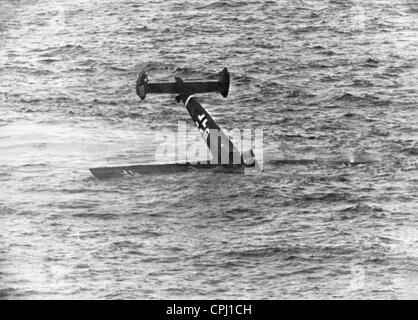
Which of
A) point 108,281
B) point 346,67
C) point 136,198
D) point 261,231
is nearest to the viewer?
point 108,281

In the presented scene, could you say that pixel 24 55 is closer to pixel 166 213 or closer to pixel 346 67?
pixel 346 67

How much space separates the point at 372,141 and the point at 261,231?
42.1 feet

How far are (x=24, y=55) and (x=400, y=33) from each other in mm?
25009

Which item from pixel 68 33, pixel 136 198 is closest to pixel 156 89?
pixel 136 198

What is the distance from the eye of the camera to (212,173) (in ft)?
117

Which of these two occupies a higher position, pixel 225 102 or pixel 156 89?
pixel 156 89

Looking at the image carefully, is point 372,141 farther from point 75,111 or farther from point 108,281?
point 108,281

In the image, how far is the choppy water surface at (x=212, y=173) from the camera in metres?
26.7

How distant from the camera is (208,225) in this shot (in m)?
30.6

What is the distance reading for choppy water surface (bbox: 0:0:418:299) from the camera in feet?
87.7

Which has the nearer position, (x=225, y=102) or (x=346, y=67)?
(x=225, y=102)

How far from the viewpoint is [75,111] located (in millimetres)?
46875

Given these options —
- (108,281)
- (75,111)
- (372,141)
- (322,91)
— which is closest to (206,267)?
(108,281)

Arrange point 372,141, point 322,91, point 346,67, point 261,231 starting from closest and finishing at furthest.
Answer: point 261,231 < point 372,141 < point 322,91 < point 346,67
